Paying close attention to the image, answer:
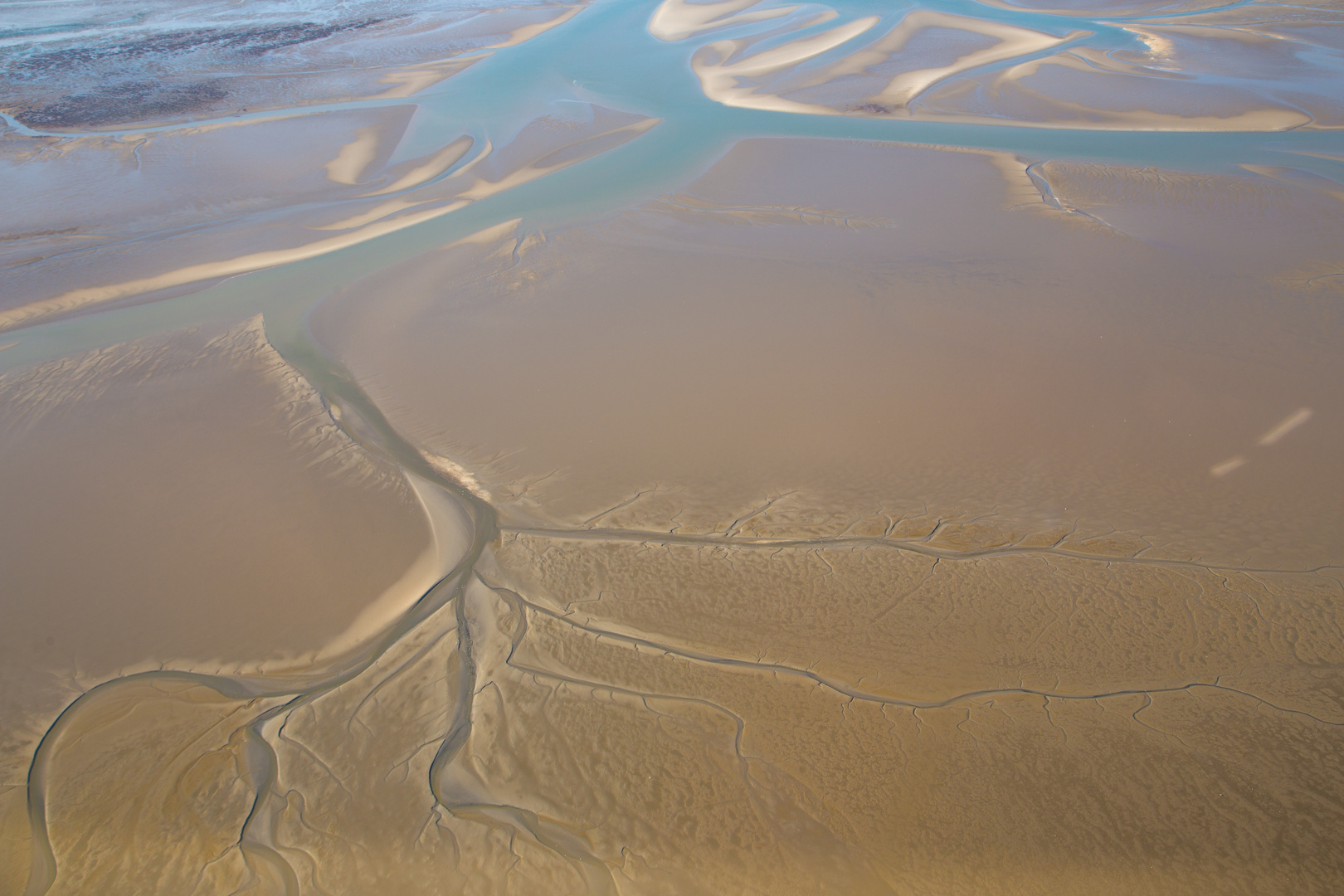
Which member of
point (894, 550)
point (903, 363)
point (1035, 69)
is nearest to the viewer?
point (894, 550)

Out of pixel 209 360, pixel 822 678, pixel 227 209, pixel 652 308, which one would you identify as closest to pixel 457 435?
pixel 652 308

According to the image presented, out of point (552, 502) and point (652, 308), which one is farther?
point (652, 308)

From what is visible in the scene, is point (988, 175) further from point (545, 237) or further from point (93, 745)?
point (93, 745)

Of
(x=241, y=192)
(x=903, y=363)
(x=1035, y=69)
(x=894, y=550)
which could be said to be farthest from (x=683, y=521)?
(x=1035, y=69)

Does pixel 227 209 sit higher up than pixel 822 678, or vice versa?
pixel 227 209

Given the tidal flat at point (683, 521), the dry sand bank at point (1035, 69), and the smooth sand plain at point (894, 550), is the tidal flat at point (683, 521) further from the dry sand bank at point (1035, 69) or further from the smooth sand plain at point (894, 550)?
the dry sand bank at point (1035, 69)

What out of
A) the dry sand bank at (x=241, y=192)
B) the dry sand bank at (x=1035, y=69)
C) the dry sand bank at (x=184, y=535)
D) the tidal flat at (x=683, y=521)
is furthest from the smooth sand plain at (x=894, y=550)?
the dry sand bank at (x=1035, y=69)

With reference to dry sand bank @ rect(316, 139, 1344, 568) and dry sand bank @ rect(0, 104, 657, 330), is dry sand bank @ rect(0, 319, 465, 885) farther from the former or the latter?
dry sand bank @ rect(0, 104, 657, 330)

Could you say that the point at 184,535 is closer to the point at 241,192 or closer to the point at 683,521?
the point at 683,521
